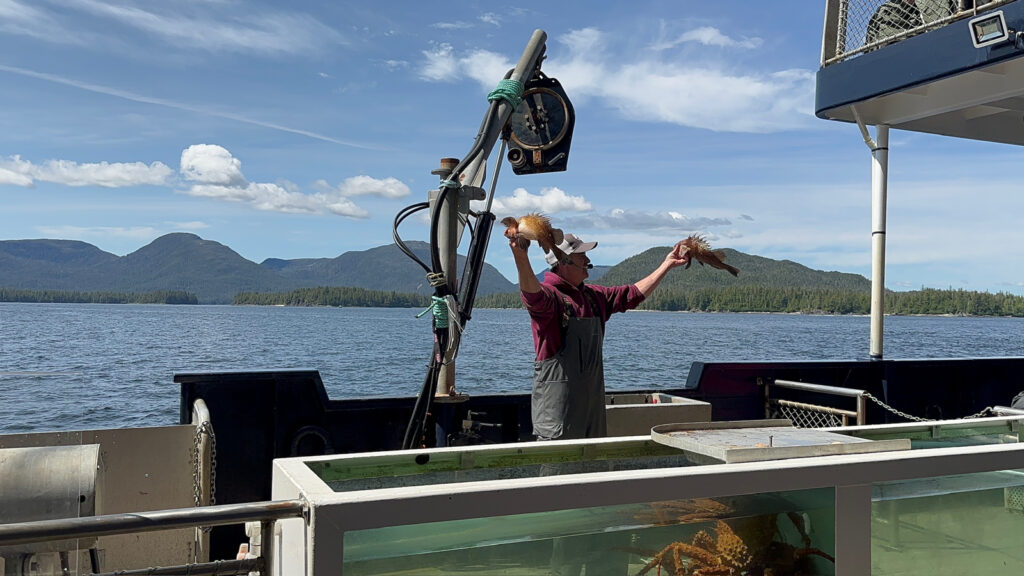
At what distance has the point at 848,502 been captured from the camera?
2297 mm

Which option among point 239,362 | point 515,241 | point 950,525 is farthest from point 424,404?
point 239,362

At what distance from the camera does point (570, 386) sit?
160 inches

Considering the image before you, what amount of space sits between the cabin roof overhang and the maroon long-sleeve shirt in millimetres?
2830

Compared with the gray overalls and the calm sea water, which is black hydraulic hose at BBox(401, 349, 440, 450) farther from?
the calm sea water

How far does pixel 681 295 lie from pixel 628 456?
154976mm

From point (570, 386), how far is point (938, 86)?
4134mm

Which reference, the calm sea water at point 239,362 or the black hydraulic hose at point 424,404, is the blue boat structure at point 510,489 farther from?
the calm sea water at point 239,362

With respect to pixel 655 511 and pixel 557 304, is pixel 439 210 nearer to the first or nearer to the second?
pixel 557 304

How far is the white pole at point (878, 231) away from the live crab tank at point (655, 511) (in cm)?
476

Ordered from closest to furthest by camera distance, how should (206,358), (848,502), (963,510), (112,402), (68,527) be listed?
(68,527) → (848,502) → (963,510) → (112,402) → (206,358)

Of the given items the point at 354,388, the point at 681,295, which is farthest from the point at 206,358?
the point at 681,295

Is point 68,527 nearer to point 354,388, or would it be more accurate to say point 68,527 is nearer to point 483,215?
point 483,215

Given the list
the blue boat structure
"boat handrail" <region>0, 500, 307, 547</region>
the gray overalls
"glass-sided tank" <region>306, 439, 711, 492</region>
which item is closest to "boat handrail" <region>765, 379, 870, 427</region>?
the blue boat structure

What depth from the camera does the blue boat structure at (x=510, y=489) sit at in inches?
71.6
